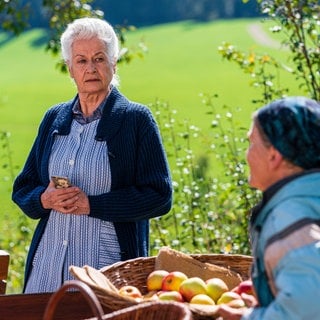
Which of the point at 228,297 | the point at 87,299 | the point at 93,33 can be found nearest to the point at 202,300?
the point at 228,297

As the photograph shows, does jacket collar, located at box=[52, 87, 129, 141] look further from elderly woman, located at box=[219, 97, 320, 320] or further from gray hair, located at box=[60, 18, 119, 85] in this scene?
elderly woman, located at box=[219, 97, 320, 320]

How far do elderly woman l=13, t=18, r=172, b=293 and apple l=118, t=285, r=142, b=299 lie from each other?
67 centimetres

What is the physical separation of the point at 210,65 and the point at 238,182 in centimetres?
2249

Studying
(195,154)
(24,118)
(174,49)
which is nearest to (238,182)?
(195,154)

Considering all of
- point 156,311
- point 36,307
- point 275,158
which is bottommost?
point 36,307

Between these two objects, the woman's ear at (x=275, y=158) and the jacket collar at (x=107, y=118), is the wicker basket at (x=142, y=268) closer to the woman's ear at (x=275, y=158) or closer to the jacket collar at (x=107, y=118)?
the jacket collar at (x=107, y=118)

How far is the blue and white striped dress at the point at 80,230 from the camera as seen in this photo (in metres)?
4.70

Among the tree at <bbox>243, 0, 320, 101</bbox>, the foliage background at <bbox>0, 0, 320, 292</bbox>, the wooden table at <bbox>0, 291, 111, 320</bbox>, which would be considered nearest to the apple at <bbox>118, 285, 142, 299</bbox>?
the wooden table at <bbox>0, 291, 111, 320</bbox>

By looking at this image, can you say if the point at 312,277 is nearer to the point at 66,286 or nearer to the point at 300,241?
the point at 300,241

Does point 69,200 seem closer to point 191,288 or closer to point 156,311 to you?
point 191,288

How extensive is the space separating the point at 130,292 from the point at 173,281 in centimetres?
16

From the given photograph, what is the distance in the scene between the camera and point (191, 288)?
12.9ft

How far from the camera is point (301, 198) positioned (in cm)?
293

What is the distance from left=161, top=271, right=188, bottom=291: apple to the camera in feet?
13.2
